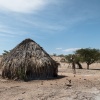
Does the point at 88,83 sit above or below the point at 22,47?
below

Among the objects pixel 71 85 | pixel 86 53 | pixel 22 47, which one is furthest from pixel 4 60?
pixel 86 53

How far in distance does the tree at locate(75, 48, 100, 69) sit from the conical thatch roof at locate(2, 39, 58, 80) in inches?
552

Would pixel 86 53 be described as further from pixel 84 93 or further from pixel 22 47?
pixel 84 93

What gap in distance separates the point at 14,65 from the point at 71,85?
4518mm

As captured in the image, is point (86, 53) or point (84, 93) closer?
point (84, 93)

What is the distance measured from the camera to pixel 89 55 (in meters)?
31.3

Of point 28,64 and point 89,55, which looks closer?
point 28,64

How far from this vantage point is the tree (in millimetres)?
31062

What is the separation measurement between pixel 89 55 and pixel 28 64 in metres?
16.2

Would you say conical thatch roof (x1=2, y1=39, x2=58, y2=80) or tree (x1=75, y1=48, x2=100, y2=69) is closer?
conical thatch roof (x1=2, y1=39, x2=58, y2=80)

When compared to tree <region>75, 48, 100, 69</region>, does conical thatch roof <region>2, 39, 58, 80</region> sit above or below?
below

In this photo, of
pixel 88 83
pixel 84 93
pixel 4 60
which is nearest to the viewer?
pixel 84 93

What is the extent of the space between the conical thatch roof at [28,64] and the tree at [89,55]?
552 inches

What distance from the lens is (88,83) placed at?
1455cm
